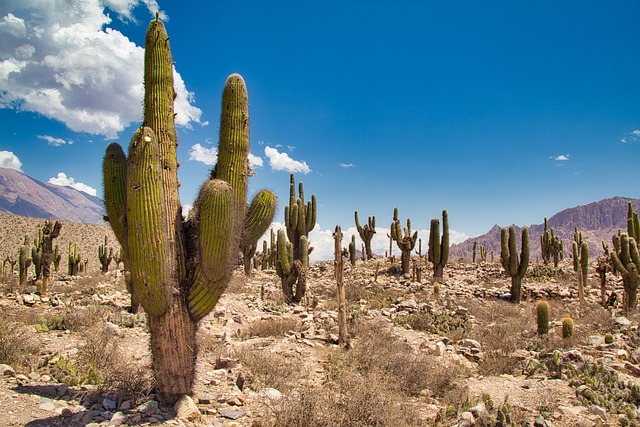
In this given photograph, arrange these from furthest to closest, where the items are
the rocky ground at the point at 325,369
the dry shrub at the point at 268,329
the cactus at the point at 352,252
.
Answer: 1. the cactus at the point at 352,252
2. the dry shrub at the point at 268,329
3. the rocky ground at the point at 325,369

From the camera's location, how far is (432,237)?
71.5 ft

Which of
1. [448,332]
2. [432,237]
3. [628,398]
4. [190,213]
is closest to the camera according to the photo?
[190,213]

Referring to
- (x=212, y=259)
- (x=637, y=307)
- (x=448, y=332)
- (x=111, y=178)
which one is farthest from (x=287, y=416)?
(x=637, y=307)

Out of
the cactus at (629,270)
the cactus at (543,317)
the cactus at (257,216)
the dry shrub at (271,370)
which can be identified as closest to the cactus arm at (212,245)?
the cactus at (257,216)

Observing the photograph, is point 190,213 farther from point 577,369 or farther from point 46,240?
point 46,240

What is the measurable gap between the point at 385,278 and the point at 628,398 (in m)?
16.7

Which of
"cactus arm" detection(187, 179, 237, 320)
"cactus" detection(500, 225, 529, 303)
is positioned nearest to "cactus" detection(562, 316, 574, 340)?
"cactus" detection(500, 225, 529, 303)

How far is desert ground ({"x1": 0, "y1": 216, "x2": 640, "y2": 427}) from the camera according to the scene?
509 cm

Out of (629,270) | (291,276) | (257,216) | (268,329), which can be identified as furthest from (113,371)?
(629,270)

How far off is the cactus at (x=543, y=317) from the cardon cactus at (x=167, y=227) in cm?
884

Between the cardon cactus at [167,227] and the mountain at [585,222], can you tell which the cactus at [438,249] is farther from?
the mountain at [585,222]

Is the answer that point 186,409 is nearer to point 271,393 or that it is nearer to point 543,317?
point 271,393

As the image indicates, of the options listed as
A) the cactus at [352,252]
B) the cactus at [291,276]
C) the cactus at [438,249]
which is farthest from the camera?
the cactus at [352,252]

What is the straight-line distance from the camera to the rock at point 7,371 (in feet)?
17.6
